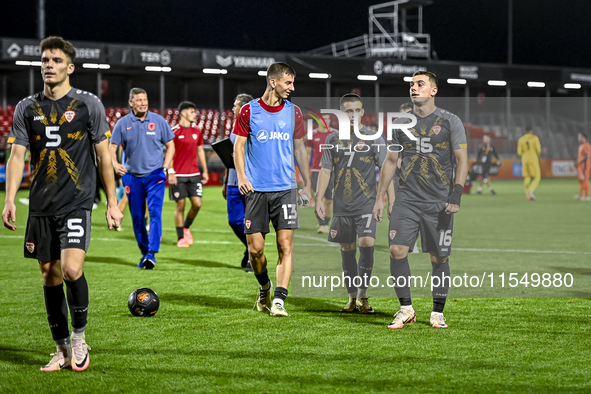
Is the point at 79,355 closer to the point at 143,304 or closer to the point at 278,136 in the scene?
the point at 143,304

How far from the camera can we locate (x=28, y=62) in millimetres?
28672

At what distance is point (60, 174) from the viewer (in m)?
4.31

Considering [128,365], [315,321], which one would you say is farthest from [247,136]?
[128,365]

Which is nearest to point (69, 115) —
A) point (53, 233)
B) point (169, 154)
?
point (53, 233)

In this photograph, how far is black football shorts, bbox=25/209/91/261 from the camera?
4.29 meters

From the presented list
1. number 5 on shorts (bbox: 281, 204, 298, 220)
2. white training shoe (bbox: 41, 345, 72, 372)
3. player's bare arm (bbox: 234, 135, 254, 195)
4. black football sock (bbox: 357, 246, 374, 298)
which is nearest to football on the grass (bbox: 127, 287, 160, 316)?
player's bare arm (bbox: 234, 135, 254, 195)

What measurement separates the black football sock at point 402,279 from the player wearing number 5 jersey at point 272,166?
0.98 metres

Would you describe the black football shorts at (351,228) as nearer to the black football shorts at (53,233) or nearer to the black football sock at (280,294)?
the black football sock at (280,294)

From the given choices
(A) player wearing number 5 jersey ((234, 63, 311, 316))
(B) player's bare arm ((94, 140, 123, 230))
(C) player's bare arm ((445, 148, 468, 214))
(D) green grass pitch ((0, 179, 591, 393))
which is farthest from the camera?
(A) player wearing number 5 jersey ((234, 63, 311, 316))

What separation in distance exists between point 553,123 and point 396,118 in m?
30.9

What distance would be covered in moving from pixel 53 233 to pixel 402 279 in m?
2.77

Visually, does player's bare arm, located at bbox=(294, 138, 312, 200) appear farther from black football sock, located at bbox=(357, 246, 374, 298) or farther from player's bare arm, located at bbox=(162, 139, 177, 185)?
player's bare arm, located at bbox=(162, 139, 177, 185)

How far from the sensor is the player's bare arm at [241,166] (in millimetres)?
5918

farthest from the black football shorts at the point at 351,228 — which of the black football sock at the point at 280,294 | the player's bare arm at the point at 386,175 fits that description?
the black football sock at the point at 280,294
